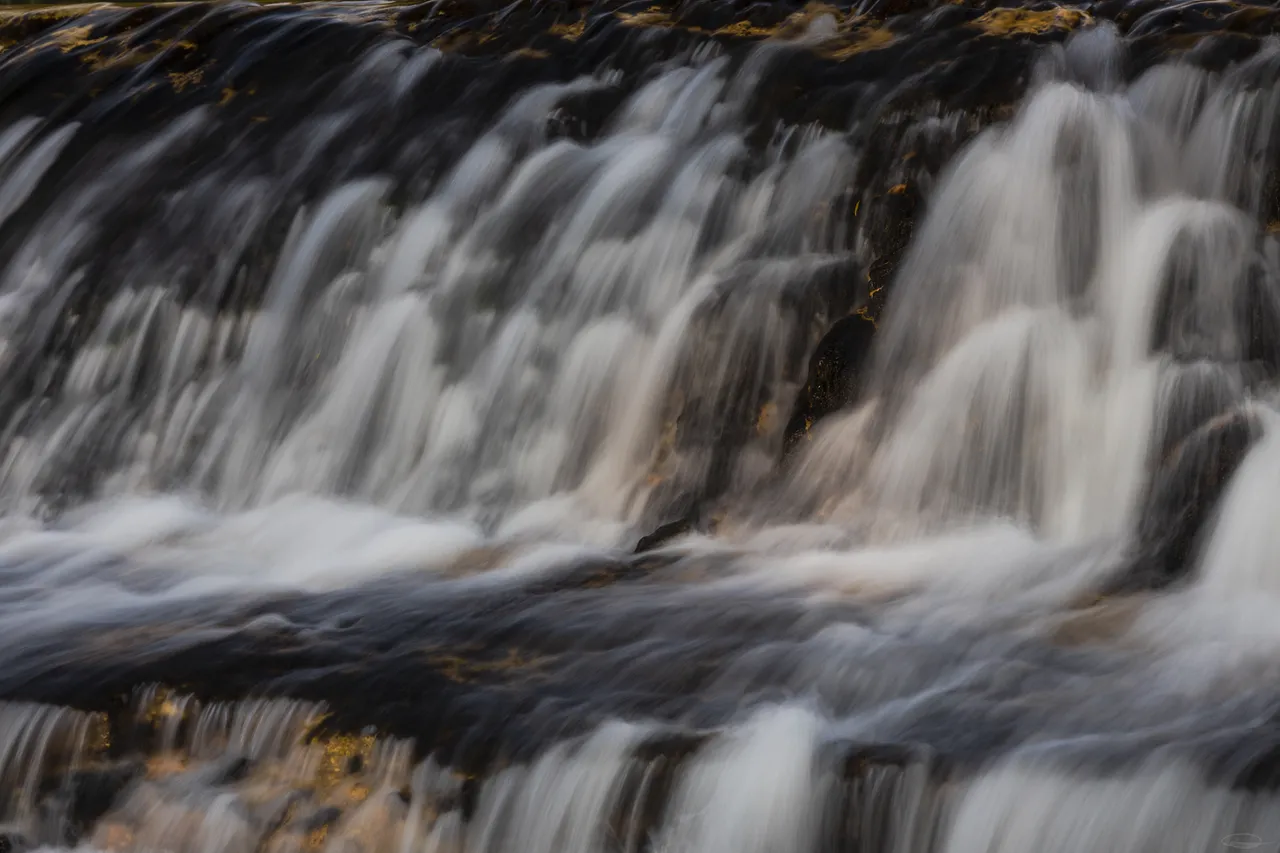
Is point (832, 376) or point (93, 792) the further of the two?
point (832, 376)

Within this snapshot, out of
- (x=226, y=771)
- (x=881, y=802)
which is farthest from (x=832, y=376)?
(x=226, y=771)

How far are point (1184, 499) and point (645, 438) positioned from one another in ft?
5.83

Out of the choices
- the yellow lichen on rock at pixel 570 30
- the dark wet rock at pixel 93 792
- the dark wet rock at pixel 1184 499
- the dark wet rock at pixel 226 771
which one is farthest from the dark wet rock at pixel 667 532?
the yellow lichen on rock at pixel 570 30

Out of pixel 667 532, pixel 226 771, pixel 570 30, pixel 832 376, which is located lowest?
pixel 226 771

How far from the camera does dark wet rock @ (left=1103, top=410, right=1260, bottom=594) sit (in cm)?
479

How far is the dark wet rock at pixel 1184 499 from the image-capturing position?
4793 millimetres

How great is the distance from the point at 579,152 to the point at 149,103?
8.14 feet

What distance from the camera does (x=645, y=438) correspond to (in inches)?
233

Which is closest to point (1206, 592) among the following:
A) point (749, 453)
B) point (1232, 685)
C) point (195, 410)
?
point (1232, 685)

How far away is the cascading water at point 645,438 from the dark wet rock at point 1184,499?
0.5 inches

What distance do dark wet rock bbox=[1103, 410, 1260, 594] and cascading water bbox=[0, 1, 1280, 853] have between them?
1 centimetres

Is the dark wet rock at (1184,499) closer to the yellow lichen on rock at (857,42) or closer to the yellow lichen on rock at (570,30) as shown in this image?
the yellow lichen on rock at (857,42)

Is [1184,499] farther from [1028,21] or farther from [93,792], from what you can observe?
[93,792]

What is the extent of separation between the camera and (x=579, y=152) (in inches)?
284
